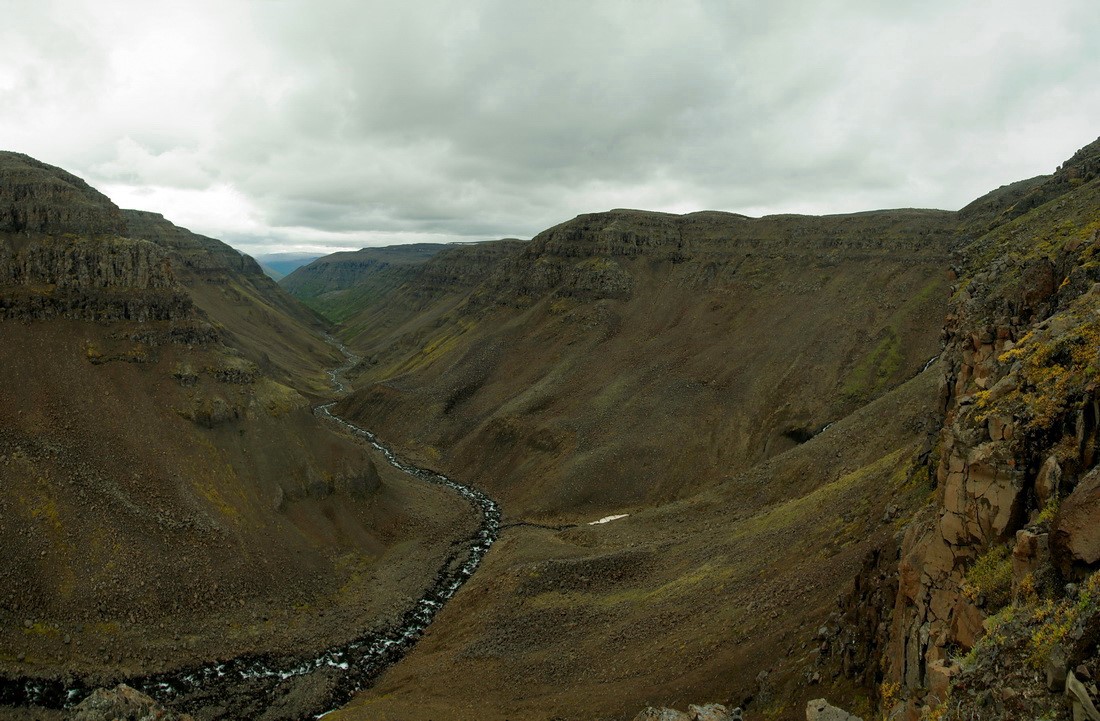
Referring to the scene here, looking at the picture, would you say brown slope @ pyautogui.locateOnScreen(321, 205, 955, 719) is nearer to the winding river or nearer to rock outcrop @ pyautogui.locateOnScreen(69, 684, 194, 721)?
the winding river

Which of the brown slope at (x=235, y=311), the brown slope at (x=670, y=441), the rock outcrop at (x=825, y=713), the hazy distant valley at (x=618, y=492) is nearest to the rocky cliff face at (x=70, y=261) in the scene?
the hazy distant valley at (x=618, y=492)

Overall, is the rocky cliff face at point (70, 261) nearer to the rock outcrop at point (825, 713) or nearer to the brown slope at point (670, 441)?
the brown slope at point (670, 441)

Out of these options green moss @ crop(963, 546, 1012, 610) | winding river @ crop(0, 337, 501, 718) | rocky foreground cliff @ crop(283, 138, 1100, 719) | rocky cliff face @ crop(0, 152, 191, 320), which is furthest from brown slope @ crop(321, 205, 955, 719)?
rocky cliff face @ crop(0, 152, 191, 320)

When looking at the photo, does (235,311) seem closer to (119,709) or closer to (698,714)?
(119,709)

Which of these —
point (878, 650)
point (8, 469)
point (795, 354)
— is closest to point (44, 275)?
point (8, 469)

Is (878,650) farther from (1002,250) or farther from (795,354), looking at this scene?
(795,354)

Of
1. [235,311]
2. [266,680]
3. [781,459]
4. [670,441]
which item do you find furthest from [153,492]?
[235,311]

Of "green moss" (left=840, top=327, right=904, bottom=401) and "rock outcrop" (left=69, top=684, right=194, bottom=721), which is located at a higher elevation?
"green moss" (left=840, top=327, right=904, bottom=401)
